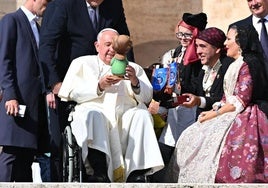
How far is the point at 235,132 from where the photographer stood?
904 cm

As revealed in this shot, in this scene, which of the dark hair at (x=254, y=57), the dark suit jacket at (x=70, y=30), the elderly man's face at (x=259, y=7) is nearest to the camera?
the dark hair at (x=254, y=57)

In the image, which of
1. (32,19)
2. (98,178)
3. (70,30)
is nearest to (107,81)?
(98,178)

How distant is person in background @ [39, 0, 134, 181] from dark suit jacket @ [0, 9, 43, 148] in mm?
95

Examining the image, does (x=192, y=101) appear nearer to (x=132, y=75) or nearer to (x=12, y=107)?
(x=132, y=75)

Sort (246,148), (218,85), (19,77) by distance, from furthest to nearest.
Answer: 1. (218,85)
2. (19,77)
3. (246,148)

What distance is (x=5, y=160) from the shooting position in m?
9.45

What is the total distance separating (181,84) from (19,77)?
4.37ft

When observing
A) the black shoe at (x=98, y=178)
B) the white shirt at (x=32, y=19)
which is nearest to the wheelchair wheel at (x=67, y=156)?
the black shoe at (x=98, y=178)

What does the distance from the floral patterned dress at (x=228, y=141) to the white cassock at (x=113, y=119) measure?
280mm

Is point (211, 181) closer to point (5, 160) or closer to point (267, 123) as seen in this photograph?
point (267, 123)

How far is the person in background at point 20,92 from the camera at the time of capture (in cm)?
946

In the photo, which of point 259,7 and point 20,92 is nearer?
point 20,92

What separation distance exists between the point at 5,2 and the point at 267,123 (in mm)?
5229

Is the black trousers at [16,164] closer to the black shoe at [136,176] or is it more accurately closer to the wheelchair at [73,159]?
the wheelchair at [73,159]
